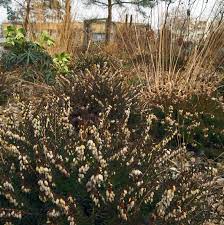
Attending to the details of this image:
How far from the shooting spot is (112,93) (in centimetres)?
483

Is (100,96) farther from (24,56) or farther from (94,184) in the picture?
(24,56)

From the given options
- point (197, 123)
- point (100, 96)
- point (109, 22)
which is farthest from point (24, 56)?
point (109, 22)

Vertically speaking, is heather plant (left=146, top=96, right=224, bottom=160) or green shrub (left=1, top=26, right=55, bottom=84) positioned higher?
green shrub (left=1, top=26, right=55, bottom=84)

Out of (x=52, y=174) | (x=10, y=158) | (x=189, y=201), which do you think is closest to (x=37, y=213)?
(x=52, y=174)

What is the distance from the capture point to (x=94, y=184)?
7.03 ft

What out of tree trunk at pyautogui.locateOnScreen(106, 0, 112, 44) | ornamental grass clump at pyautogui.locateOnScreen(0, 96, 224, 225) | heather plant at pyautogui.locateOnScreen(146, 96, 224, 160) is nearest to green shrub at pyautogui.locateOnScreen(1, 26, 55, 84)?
heather plant at pyautogui.locateOnScreen(146, 96, 224, 160)

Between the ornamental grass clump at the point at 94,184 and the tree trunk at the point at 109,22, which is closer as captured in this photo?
the ornamental grass clump at the point at 94,184

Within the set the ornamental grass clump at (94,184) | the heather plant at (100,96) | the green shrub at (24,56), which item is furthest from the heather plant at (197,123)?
the green shrub at (24,56)

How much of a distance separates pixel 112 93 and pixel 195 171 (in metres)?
2.38

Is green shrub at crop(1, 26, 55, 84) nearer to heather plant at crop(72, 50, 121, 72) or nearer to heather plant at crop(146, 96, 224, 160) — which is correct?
heather plant at crop(72, 50, 121, 72)

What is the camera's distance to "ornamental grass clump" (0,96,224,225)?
7.01 feet

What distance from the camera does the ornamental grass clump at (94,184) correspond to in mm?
2137

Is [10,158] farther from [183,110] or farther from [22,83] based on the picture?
[22,83]

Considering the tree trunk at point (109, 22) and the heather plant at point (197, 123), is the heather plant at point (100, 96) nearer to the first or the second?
the heather plant at point (197, 123)
